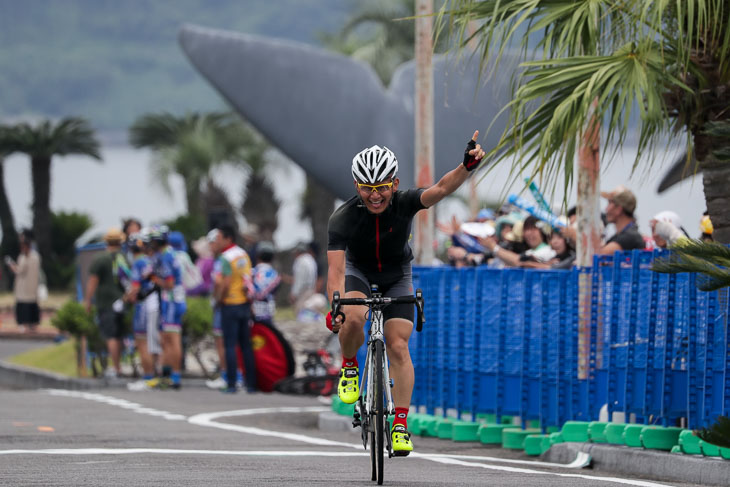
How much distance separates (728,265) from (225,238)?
10.4 metres

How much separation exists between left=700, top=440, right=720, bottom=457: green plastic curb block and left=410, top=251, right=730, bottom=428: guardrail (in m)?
0.16

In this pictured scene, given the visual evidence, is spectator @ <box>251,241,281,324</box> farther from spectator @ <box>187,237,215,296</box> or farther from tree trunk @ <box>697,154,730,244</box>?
tree trunk @ <box>697,154,730,244</box>

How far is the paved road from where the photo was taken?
30.0ft

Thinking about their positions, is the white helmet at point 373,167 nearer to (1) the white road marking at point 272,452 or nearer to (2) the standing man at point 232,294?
(1) the white road marking at point 272,452

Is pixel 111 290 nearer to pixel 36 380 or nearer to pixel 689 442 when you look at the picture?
pixel 36 380

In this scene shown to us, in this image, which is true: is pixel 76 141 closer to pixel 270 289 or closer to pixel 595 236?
pixel 270 289

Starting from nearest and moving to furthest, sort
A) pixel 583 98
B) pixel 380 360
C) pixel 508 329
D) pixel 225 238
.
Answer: pixel 380 360
pixel 583 98
pixel 508 329
pixel 225 238

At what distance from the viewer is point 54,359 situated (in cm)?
2484

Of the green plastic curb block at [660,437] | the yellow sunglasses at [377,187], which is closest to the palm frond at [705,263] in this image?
the green plastic curb block at [660,437]

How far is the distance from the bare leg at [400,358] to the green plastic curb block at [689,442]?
217cm

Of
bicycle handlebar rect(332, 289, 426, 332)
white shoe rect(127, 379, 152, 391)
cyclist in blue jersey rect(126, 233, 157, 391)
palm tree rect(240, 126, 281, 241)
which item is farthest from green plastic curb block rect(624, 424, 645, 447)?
palm tree rect(240, 126, 281, 241)

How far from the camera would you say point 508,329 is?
41.4 feet

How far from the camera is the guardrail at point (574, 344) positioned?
33.6ft

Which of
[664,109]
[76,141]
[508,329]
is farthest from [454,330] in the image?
[76,141]
